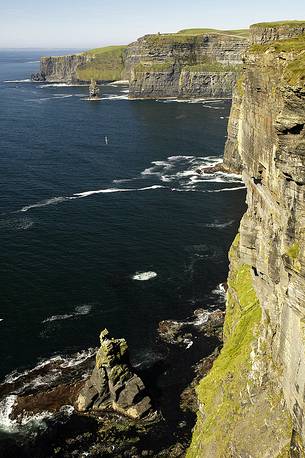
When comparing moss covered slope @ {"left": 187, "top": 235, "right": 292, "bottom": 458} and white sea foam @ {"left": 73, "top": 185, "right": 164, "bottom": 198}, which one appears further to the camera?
white sea foam @ {"left": 73, "top": 185, "right": 164, "bottom": 198}

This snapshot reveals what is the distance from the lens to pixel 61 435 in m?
54.5

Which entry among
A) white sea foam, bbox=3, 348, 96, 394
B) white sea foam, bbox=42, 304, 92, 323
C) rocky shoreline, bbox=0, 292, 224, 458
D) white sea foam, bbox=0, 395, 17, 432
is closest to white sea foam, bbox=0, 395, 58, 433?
white sea foam, bbox=0, 395, 17, 432

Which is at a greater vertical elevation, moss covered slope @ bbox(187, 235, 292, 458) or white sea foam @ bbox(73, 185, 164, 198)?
moss covered slope @ bbox(187, 235, 292, 458)

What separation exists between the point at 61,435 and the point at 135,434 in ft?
27.5

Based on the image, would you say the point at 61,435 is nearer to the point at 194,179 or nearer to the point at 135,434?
the point at 135,434

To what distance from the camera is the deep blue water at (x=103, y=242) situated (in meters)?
71.9

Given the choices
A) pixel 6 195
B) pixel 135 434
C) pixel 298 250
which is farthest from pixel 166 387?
pixel 6 195

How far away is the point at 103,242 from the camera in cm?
9625

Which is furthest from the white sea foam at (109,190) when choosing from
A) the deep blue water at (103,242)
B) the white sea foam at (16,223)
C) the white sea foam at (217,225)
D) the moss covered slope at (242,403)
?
the moss covered slope at (242,403)

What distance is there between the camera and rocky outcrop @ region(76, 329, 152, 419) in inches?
2249

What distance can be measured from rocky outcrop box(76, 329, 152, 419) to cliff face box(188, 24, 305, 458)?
11916mm

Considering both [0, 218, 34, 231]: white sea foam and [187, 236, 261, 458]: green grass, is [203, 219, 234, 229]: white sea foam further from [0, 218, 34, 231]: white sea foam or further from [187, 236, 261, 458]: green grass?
[187, 236, 261, 458]: green grass

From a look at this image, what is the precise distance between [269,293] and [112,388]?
2598cm

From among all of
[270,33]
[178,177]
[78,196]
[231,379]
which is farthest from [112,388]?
[178,177]
